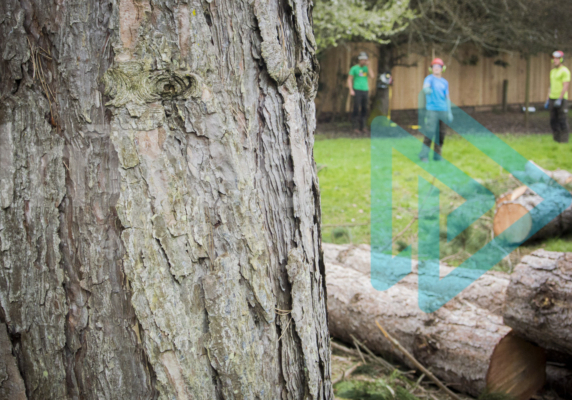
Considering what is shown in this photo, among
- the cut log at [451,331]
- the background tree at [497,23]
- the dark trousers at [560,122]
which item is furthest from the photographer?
the background tree at [497,23]

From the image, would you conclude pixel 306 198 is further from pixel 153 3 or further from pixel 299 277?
pixel 153 3

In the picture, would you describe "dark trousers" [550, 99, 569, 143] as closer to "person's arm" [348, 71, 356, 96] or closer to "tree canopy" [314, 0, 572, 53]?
"tree canopy" [314, 0, 572, 53]

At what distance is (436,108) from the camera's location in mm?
8195

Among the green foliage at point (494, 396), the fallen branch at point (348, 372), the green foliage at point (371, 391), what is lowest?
the fallen branch at point (348, 372)

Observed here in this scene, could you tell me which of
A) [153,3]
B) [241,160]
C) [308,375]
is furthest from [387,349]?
[153,3]

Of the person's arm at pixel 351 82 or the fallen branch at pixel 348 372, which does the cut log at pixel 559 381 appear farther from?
the person's arm at pixel 351 82

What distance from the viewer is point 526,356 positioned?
2582 millimetres

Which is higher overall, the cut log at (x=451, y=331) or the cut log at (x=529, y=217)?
the cut log at (x=529, y=217)

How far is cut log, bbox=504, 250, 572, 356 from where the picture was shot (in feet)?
7.54

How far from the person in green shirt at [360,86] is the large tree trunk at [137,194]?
10693 millimetres

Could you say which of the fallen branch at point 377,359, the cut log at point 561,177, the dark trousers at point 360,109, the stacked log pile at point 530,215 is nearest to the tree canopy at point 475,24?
the dark trousers at point 360,109

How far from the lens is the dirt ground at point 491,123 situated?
12.1 m
